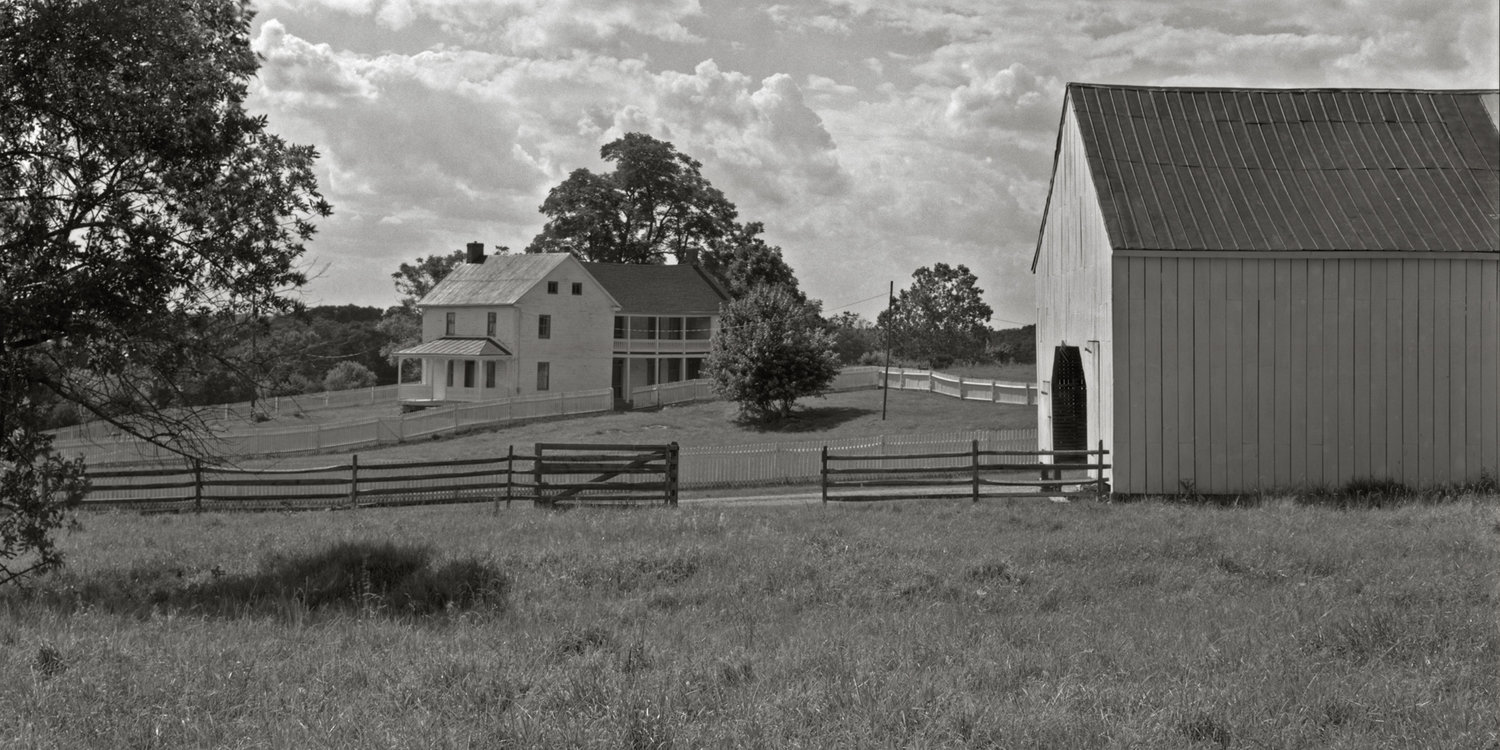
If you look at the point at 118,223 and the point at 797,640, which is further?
the point at 118,223

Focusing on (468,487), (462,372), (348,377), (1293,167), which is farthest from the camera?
(348,377)

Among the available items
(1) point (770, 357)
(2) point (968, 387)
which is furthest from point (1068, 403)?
(2) point (968, 387)

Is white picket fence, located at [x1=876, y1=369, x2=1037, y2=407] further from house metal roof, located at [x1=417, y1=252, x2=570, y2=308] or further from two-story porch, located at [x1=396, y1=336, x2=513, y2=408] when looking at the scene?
two-story porch, located at [x1=396, y1=336, x2=513, y2=408]

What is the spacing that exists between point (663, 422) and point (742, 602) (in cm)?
3693

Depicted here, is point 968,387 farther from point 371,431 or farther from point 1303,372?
point 1303,372

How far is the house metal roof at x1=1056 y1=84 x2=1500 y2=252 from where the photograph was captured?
2227cm

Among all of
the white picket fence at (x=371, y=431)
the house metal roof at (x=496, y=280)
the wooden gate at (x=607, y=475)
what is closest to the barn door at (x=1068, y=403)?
the wooden gate at (x=607, y=475)

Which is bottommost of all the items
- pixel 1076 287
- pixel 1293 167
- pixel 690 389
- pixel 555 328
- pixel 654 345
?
pixel 690 389

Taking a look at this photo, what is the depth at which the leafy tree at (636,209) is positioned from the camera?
241 feet

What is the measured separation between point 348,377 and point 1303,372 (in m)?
64.4

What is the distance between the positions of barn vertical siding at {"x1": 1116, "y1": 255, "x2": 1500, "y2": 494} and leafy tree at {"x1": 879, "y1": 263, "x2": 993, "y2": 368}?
213 ft

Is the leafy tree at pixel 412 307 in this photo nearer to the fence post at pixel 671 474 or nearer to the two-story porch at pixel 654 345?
the two-story porch at pixel 654 345

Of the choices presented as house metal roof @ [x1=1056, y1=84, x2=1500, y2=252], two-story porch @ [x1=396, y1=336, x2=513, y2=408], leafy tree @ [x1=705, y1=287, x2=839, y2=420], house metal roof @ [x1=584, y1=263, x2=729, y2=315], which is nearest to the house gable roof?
two-story porch @ [x1=396, y1=336, x2=513, y2=408]

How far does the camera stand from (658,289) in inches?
2557
